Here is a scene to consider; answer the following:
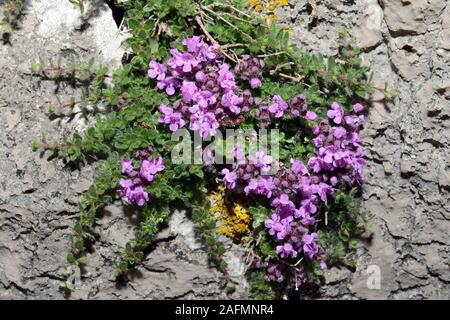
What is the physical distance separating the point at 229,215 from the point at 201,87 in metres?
0.68

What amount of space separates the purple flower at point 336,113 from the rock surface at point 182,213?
250 mm

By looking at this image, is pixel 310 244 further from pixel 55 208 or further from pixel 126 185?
pixel 55 208

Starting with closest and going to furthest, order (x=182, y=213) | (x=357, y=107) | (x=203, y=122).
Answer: (x=203, y=122) → (x=357, y=107) → (x=182, y=213)

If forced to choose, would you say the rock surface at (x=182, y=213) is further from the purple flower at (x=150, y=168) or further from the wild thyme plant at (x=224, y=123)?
the purple flower at (x=150, y=168)

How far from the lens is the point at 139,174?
3094 millimetres

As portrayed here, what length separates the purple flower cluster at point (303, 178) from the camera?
307 cm

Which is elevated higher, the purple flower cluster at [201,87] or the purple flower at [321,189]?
the purple flower cluster at [201,87]

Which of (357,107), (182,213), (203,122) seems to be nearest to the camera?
(203,122)

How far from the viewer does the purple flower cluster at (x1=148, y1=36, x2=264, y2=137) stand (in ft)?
10.0

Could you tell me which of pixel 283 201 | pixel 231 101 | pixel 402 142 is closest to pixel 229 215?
pixel 283 201

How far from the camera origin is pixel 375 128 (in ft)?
10.8

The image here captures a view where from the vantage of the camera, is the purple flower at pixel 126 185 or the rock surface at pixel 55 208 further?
the rock surface at pixel 55 208

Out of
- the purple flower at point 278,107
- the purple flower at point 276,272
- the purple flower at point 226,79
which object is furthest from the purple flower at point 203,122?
the purple flower at point 276,272
